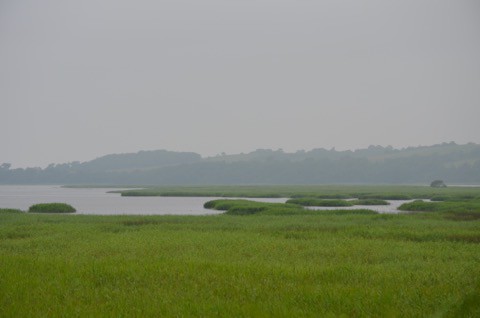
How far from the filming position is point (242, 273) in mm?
16000

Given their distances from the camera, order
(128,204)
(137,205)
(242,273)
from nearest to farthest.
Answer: (242,273)
(137,205)
(128,204)

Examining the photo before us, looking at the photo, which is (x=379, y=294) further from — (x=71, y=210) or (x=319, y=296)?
(x=71, y=210)

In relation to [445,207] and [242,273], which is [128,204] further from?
[242,273]

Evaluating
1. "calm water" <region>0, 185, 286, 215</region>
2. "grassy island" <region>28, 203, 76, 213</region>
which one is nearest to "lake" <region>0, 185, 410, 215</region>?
"calm water" <region>0, 185, 286, 215</region>

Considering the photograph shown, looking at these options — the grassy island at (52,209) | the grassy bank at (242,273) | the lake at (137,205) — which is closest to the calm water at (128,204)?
the lake at (137,205)

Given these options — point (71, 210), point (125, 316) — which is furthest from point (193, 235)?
point (71, 210)

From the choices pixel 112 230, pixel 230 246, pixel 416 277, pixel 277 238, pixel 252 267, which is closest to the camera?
pixel 416 277

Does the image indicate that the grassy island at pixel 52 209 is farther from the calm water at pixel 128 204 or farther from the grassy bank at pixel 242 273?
the grassy bank at pixel 242 273

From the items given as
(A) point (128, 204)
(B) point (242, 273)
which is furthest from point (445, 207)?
(A) point (128, 204)

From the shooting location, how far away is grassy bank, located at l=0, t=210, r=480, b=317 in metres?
12.4

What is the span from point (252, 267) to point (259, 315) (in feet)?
17.1

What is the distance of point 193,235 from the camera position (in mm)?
26281

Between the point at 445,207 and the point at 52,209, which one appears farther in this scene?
the point at 52,209

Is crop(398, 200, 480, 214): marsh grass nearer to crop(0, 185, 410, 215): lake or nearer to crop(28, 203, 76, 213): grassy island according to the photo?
crop(0, 185, 410, 215): lake
